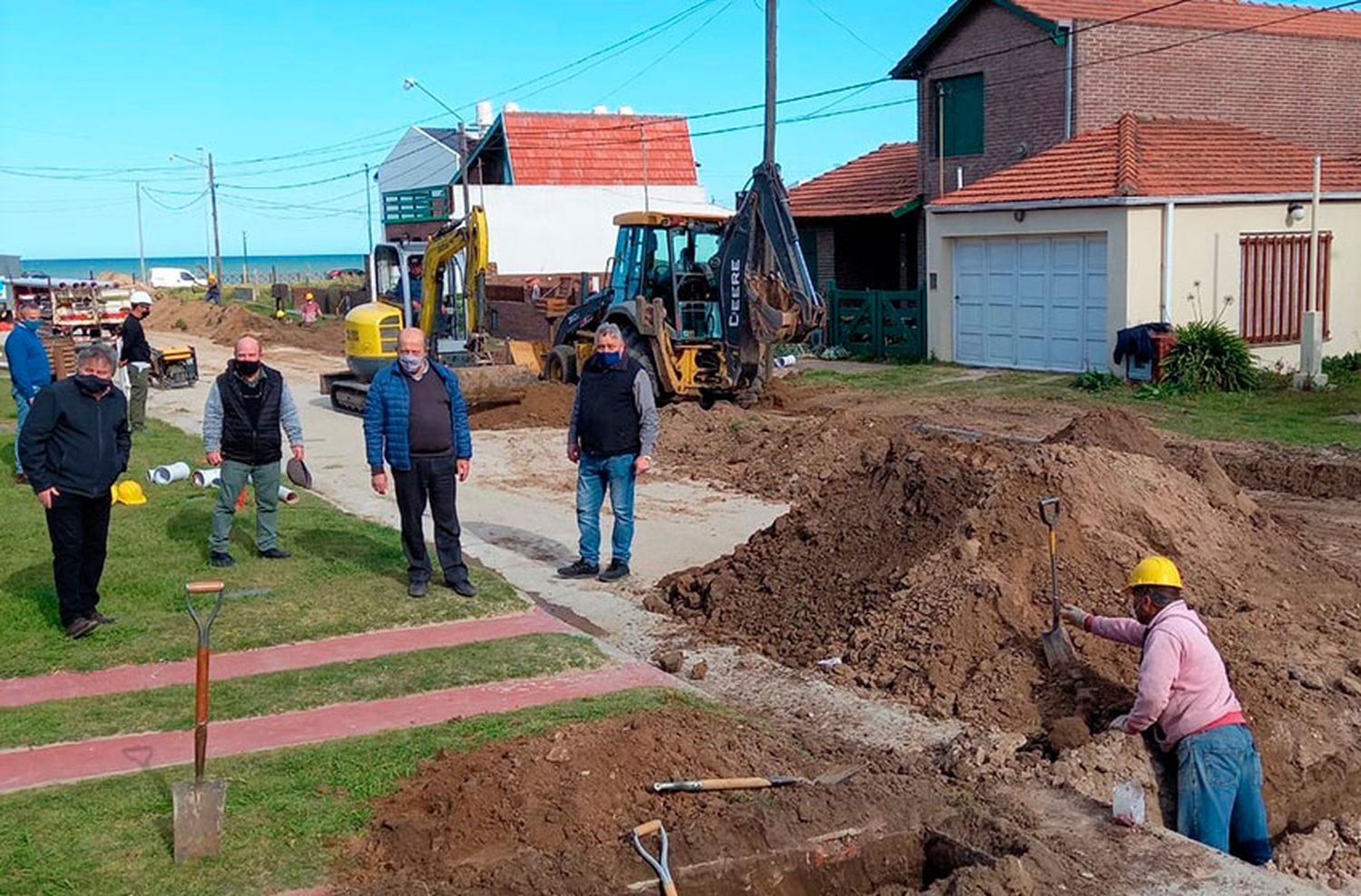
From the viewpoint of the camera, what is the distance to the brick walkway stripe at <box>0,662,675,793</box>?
22.6 ft

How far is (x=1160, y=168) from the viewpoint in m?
23.7

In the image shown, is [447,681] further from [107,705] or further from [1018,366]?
[1018,366]

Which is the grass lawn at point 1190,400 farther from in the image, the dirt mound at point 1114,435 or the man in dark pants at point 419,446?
the man in dark pants at point 419,446

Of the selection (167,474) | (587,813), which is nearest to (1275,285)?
(167,474)

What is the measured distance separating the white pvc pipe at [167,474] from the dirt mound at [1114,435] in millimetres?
9454

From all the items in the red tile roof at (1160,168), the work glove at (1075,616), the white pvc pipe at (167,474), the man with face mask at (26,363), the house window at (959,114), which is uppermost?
the house window at (959,114)

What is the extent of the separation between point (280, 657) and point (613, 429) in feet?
10.0

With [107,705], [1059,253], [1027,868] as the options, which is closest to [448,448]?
[107,705]

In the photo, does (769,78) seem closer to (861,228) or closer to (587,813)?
(861,228)

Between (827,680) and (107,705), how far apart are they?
163 inches

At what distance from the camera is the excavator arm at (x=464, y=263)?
22.4 meters

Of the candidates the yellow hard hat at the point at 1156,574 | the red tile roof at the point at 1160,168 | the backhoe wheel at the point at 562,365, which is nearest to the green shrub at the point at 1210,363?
the red tile roof at the point at 1160,168

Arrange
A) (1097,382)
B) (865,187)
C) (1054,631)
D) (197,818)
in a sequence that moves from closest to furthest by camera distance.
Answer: (197,818), (1054,631), (1097,382), (865,187)

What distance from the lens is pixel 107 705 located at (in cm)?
784
